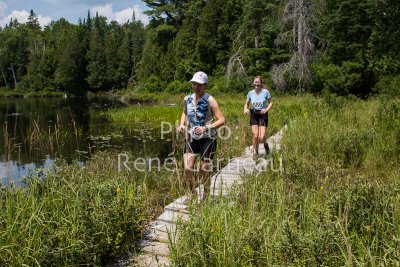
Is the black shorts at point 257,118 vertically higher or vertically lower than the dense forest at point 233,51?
lower

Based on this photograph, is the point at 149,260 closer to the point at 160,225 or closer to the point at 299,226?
the point at 160,225

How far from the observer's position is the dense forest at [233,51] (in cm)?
2311

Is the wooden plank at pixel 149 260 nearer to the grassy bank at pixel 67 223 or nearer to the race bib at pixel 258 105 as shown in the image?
the grassy bank at pixel 67 223

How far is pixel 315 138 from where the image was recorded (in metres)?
7.72

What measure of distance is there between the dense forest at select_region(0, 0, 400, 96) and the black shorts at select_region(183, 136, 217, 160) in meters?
16.8

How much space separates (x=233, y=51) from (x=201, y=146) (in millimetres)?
32913

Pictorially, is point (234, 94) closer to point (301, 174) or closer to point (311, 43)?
point (311, 43)

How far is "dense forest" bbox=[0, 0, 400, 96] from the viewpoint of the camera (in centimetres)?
2311

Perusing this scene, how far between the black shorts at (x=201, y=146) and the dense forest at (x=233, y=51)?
55.2 feet

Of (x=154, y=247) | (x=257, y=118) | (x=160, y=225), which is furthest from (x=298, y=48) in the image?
(x=154, y=247)

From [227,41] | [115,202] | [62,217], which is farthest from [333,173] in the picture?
[227,41]

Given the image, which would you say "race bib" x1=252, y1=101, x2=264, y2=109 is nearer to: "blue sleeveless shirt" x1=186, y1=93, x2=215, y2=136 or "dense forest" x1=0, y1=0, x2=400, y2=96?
"blue sleeveless shirt" x1=186, y1=93, x2=215, y2=136

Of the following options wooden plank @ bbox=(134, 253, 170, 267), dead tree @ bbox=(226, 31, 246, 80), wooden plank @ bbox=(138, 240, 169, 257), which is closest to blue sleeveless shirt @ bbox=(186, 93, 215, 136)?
wooden plank @ bbox=(138, 240, 169, 257)

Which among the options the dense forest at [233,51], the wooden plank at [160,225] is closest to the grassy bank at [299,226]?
the wooden plank at [160,225]
